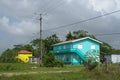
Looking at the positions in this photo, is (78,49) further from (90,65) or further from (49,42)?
(90,65)

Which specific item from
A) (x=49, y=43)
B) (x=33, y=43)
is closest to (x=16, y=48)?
(x=33, y=43)

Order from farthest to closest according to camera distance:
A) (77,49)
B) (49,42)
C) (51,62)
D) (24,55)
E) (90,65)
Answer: (24,55)
(49,42)
(77,49)
(51,62)
(90,65)

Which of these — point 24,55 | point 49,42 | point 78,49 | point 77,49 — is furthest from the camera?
point 24,55

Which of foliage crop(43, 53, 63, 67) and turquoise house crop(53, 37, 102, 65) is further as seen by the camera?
turquoise house crop(53, 37, 102, 65)

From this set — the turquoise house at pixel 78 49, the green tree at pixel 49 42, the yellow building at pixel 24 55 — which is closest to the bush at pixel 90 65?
the turquoise house at pixel 78 49

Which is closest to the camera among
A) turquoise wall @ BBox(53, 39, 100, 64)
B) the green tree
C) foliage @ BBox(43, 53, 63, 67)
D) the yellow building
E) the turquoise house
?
foliage @ BBox(43, 53, 63, 67)

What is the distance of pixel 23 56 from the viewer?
10981 centimetres

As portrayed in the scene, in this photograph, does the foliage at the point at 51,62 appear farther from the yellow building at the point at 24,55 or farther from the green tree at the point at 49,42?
the yellow building at the point at 24,55

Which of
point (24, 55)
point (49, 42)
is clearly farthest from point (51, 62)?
point (24, 55)

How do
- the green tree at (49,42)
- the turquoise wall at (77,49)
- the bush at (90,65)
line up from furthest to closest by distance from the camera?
the green tree at (49,42) < the turquoise wall at (77,49) < the bush at (90,65)

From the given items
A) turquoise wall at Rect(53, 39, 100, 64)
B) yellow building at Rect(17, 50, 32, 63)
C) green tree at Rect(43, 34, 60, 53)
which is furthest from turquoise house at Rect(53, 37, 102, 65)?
yellow building at Rect(17, 50, 32, 63)

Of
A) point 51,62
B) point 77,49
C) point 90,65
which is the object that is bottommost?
point 90,65

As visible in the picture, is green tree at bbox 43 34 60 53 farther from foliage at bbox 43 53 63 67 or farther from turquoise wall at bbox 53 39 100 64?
foliage at bbox 43 53 63 67

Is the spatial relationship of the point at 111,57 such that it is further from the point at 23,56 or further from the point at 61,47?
the point at 23,56
